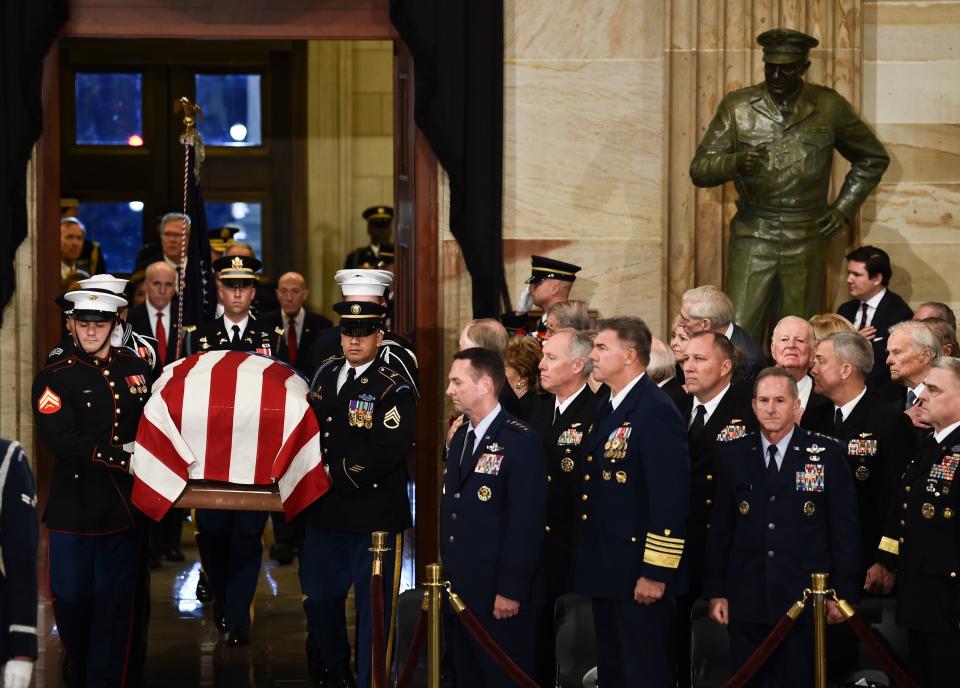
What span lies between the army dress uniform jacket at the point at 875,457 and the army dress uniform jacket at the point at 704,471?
0.43 meters

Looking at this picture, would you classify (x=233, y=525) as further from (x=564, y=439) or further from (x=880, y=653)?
(x=880, y=653)

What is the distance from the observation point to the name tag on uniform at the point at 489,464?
5.81m

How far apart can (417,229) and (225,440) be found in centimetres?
308

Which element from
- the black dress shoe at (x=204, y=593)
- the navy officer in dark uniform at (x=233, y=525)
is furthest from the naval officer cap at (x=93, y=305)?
the black dress shoe at (x=204, y=593)

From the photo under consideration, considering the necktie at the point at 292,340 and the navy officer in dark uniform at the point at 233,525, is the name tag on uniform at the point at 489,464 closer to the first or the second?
the navy officer in dark uniform at the point at 233,525

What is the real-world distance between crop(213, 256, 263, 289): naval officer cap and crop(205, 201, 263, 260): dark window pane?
7501mm

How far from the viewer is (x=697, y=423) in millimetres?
6371

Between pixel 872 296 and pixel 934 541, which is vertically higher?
pixel 872 296

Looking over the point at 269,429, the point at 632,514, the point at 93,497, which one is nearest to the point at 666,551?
the point at 632,514

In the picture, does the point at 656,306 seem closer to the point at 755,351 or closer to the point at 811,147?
the point at 811,147

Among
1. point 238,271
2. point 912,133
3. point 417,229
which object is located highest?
point 912,133

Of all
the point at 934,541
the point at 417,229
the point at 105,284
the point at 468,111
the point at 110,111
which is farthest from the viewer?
the point at 110,111

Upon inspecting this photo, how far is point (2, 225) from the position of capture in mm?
9008

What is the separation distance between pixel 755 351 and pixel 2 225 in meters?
4.37
